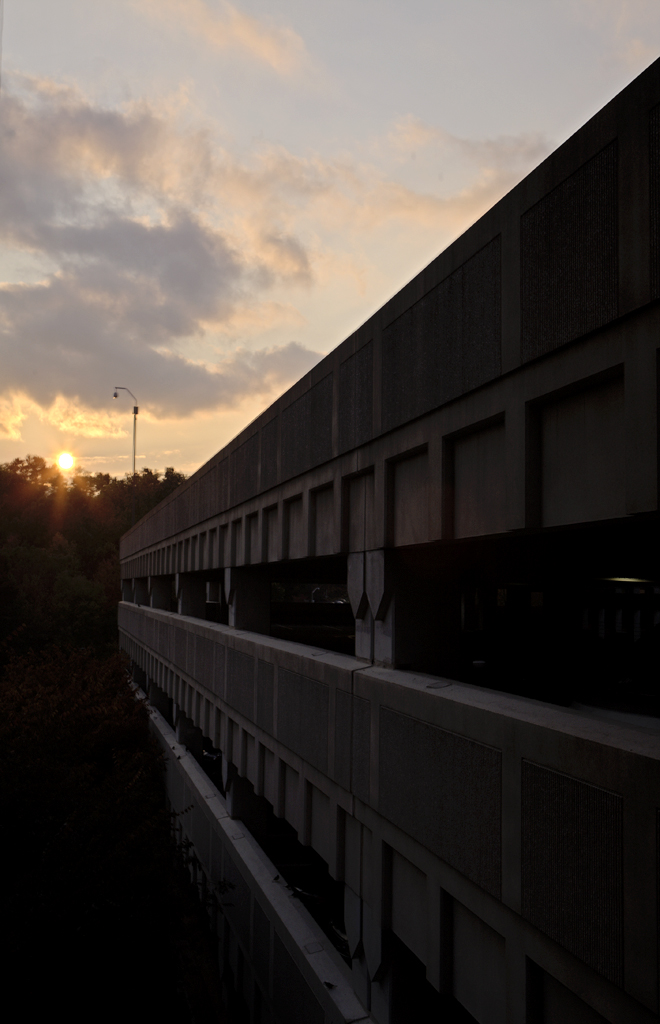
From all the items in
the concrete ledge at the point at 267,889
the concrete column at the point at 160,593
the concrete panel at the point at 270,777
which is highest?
the concrete column at the point at 160,593

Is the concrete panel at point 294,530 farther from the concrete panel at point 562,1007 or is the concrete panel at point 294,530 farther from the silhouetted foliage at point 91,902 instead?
the concrete panel at point 562,1007

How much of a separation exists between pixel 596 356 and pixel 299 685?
263 inches

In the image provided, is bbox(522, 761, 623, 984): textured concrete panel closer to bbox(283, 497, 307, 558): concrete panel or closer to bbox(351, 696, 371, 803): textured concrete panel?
bbox(351, 696, 371, 803): textured concrete panel

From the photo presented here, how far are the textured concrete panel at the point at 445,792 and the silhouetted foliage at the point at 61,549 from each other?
25.7 metres

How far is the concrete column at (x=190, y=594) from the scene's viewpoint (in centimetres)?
2252

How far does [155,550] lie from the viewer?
94.6 feet

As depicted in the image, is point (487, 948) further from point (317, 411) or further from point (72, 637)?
point (72, 637)

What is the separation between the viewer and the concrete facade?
14.6 ft

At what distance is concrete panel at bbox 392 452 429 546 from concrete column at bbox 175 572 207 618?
15609 mm

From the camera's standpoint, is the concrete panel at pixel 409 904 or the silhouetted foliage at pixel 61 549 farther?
the silhouetted foliage at pixel 61 549

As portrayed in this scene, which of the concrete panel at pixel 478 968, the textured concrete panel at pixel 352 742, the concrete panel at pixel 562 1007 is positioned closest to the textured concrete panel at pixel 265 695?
the textured concrete panel at pixel 352 742

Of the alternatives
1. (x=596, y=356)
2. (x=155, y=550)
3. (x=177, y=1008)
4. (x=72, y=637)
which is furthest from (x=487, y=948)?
(x=72, y=637)

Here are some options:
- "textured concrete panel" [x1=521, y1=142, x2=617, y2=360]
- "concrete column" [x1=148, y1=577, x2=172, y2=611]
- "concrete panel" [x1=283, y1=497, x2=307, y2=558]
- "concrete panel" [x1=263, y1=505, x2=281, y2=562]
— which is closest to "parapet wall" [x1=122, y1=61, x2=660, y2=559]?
"textured concrete panel" [x1=521, y1=142, x2=617, y2=360]

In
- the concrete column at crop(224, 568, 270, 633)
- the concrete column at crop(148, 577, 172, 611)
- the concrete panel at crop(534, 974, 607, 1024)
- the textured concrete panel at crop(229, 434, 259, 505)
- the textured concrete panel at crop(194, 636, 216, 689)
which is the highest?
the textured concrete panel at crop(229, 434, 259, 505)
